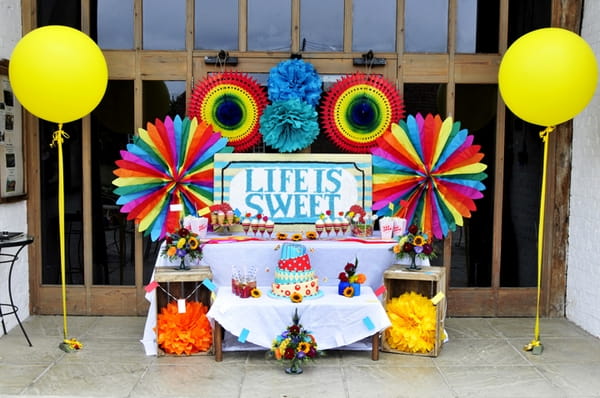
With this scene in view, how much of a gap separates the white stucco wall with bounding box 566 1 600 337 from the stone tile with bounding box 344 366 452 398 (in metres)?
1.62

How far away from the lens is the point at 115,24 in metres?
5.16

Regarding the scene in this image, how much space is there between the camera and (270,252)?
15.0ft

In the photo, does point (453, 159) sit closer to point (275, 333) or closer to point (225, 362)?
point (275, 333)

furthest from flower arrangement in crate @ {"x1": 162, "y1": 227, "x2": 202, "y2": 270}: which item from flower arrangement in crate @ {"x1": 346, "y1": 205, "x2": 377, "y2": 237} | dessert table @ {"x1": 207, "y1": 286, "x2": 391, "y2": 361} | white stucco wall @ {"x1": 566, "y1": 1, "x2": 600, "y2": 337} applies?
white stucco wall @ {"x1": 566, "y1": 1, "x2": 600, "y2": 337}

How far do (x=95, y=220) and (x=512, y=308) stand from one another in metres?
3.43

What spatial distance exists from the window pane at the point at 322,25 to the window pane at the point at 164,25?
956 mm

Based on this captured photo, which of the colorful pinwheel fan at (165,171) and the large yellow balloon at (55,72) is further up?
the large yellow balloon at (55,72)

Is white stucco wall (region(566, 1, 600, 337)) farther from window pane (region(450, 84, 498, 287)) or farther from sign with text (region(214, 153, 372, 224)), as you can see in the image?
sign with text (region(214, 153, 372, 224))

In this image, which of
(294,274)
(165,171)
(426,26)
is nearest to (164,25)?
(165,171)

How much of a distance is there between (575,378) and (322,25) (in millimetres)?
3110

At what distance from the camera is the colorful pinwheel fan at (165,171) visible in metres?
4.89

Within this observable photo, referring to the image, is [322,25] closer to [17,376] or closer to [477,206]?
[477,206]

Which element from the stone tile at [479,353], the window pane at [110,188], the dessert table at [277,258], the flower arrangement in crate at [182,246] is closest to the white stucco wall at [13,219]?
the window pane at [110,188]

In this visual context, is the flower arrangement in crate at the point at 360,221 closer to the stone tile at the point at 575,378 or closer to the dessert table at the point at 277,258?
the dessert table at the point at 277,258
